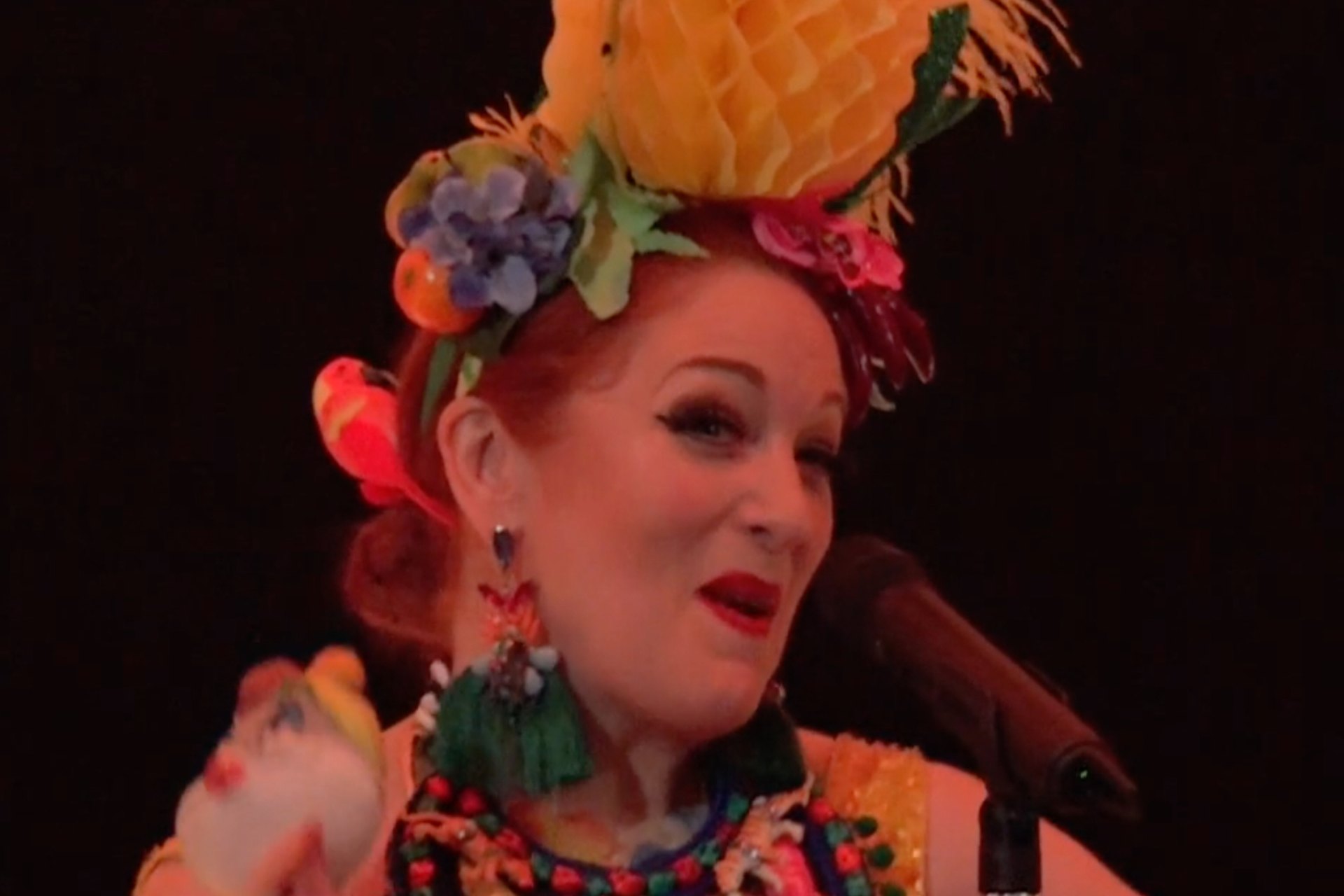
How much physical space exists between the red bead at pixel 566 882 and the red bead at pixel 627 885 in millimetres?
22

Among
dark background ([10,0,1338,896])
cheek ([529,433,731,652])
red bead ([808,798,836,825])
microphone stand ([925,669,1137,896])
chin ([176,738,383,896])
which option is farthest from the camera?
dark background ([10,0,1338,896])

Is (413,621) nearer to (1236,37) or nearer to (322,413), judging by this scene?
(322,413)

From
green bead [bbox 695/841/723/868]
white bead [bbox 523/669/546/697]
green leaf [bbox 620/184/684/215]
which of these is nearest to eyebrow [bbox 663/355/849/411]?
green leaf [bbox 620/184/684/215]

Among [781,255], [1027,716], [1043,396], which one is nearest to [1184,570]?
[1043,396]

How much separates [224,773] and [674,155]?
0.49 meters

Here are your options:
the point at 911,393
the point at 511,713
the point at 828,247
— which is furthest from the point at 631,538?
the point at 911,393

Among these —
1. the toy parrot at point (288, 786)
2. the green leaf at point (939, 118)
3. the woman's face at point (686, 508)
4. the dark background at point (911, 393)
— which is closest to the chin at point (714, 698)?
the woman's face at point (686, 508)

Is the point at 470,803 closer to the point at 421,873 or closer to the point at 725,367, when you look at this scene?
the point at 421,873

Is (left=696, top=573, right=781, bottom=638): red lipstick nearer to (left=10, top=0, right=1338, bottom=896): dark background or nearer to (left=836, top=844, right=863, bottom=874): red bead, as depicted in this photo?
(left=836, top=844, right=863, bottom=874): red bead

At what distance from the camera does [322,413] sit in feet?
4.92

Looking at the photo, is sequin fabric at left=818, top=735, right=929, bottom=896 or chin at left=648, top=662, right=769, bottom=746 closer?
chin at left=648, top=662, right=769, bottom=746

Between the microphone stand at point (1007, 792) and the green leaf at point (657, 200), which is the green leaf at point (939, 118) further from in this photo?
the microphone stand at point (1007, 792)

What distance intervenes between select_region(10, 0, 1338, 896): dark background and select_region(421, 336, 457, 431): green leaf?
1.06 feet

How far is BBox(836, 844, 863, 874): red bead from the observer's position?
1.36m
